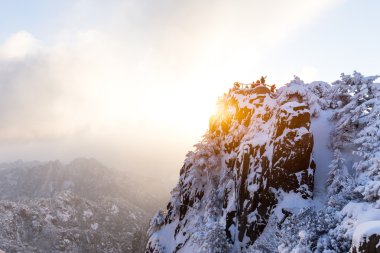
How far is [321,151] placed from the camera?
3312cm

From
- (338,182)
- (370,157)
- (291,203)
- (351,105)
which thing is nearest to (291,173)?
(291,203)

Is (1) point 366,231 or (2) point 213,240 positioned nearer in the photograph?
(1) point 366,231

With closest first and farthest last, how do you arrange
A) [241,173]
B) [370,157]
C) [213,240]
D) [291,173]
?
[370,157]
[291,173]
[213,240]
[241,173]

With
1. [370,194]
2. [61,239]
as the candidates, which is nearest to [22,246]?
[61,239]

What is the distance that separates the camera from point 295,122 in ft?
105

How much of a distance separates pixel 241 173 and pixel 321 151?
8690mm

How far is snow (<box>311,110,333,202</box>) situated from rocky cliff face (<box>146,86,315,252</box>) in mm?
950

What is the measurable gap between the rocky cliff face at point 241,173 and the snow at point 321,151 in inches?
37.4

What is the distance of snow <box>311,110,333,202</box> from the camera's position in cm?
3012

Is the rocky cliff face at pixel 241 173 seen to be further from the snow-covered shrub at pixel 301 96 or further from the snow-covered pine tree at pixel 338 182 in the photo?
the snow-covered pine tree at pixel 338 182

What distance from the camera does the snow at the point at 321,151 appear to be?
98.8ft

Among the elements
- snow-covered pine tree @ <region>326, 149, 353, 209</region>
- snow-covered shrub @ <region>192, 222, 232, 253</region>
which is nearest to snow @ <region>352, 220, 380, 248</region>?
snow-covered pine tree @ <region>326, 149, 353, 209</region>

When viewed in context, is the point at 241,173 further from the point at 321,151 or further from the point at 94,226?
the point at 94,226

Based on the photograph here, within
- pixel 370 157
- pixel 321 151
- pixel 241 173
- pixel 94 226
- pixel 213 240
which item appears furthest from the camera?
pixel 94 226
